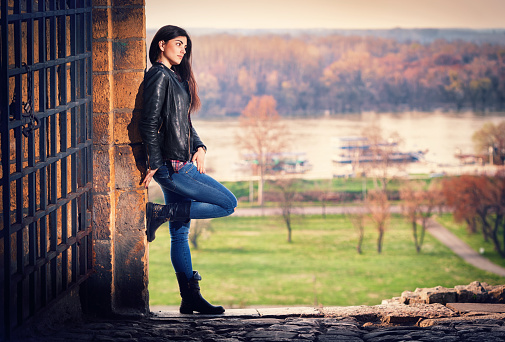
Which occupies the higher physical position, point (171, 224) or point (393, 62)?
point (393, 62)

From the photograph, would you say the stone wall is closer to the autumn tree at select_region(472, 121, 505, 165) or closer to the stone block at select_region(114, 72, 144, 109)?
the stone block at select_region(114, 72, 144, 109)

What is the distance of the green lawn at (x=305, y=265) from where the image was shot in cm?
3019


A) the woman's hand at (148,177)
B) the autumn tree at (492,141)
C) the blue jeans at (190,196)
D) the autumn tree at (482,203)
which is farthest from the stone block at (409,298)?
the autumn tree at (492,141)

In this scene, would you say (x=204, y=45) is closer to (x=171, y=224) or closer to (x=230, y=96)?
(x=230, y=96)

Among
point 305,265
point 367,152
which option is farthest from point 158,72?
point 367,152

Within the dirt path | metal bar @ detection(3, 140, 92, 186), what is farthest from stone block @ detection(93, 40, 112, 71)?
the dirt path

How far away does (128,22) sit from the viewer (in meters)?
3.31

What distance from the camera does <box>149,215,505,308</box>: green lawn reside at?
99.0ft

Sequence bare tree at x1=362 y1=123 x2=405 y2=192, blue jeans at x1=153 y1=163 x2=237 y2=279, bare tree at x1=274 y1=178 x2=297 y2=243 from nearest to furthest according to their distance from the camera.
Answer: blue jeans at x1=153 y1=163 x2=237 y2=279, bare tree at x1=274 y1=178 x2=297 y2=243, bare tree at x1=362 y1=123 x2=405 y2=192

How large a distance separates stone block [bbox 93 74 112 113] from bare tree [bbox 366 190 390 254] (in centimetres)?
3431

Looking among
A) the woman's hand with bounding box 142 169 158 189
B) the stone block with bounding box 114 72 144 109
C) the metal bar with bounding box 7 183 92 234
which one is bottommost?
the metal bar with bounding box 7 183 92 234

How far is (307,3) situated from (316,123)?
36.4ft

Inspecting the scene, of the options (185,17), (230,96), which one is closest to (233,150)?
(230,96)

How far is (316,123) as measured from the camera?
43406 mm
